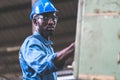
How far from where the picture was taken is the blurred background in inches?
368

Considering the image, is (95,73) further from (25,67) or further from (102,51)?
(25,67)

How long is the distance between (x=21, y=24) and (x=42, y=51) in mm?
7016

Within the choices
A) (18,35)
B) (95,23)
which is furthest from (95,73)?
(18,35)

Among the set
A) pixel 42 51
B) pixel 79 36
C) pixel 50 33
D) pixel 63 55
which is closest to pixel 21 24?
pixel 50 33

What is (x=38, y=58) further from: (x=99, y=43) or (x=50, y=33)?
(x=99, y=43)

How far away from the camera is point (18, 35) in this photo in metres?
10.6

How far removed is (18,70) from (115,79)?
10.8m

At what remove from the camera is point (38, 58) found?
9.99 feet

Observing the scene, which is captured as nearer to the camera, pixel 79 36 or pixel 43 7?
pixel 79 36

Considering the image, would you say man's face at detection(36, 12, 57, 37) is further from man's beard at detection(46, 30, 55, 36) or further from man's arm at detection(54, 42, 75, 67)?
man's arm at detection(54, 42, 75, 67)

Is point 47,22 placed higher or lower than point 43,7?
lower

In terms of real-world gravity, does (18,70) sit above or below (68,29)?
below

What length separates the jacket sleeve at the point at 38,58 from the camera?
118 inches

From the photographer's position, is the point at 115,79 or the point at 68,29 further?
the point at 68,29
